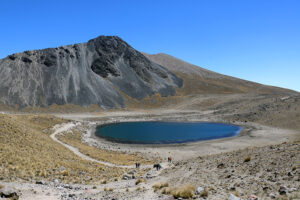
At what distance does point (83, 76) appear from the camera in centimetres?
12312

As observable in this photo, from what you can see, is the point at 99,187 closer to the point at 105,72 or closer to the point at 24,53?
the point at 105,72

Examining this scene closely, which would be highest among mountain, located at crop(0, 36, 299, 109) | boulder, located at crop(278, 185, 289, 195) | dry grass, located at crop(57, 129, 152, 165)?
mountain, located at crop(0, 36, 299, 109)

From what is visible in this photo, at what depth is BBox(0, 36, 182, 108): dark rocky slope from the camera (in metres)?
108

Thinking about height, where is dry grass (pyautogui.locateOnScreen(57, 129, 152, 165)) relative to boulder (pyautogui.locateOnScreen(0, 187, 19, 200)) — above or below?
below

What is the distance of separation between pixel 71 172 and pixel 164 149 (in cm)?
2598

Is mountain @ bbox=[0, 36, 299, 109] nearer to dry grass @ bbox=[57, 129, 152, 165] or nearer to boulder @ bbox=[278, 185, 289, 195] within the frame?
dry grass @ bbox=[57, 129, 152, 165]

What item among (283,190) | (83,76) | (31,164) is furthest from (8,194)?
(83,76)

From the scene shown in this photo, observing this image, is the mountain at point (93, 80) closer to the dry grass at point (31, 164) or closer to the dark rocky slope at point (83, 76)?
the dark rocky slope at point (83, 76)

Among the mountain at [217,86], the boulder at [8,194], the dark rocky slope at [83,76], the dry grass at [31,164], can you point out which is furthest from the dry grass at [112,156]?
the mountain at [217,86]

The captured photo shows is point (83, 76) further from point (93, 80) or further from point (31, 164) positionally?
point (31, 164)

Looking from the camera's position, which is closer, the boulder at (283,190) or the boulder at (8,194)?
the boulder at (283,190)

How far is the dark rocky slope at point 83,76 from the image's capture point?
107625 mm

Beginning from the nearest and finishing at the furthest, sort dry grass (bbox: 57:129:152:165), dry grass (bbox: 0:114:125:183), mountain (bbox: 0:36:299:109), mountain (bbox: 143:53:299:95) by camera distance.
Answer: dry grass (bbox: 0:114:125:183) < dry grass (bbox: 57:129:152:165) < mountain (bbox: 0:36:299:109) < mountain (bbox: 143:53:299:95)

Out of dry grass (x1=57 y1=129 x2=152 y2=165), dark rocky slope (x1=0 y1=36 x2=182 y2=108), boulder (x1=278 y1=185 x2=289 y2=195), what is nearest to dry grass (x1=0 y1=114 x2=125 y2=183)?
dry grass (x1=57 y1=129 x2=152 y2=165)
